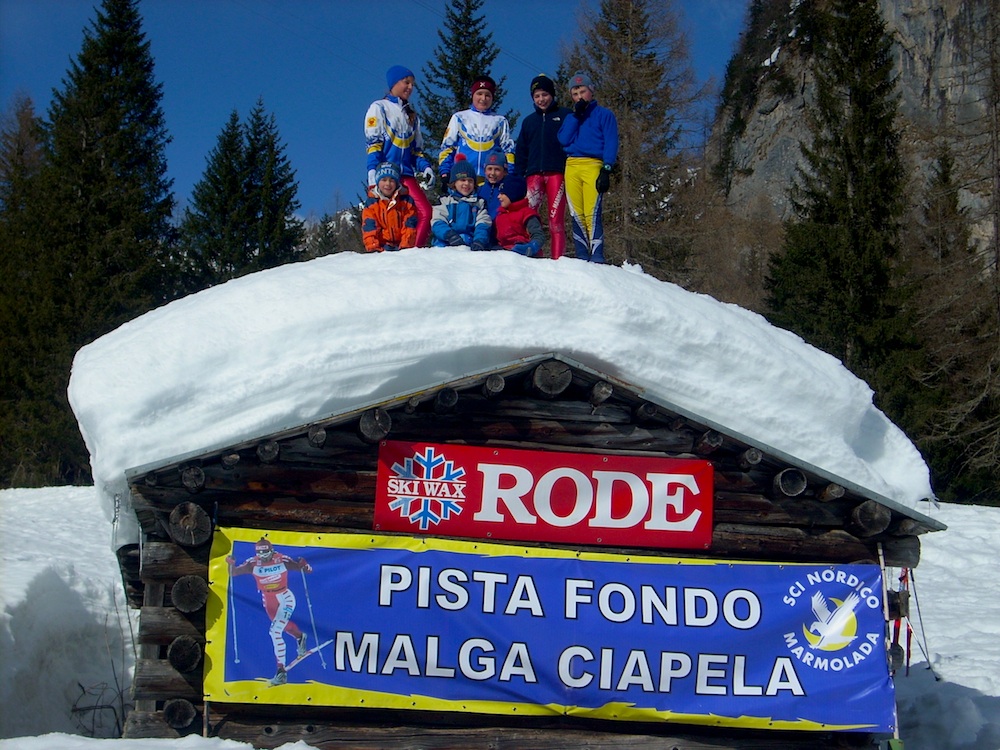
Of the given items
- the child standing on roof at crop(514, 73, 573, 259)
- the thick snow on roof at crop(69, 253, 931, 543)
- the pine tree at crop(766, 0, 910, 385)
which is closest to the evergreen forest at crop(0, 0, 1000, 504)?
the pine tree at crop(766, 0, 910, 385)

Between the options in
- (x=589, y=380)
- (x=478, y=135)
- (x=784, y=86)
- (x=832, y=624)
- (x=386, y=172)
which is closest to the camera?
(x=589, y=380)

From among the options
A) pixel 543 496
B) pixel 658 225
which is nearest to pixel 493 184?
pixel 543 496

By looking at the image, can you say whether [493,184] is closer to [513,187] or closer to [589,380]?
[513,187]

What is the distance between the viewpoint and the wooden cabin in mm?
5707

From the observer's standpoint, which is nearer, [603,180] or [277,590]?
[277,590]

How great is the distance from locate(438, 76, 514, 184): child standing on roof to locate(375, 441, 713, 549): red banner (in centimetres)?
395

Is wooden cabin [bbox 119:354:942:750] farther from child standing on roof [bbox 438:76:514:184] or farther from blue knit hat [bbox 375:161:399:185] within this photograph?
child standing on roof [bbox 438:76:514:184]

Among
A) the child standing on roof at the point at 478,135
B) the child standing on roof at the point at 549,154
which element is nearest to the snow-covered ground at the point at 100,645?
the child standing on roof at the point at 549,154

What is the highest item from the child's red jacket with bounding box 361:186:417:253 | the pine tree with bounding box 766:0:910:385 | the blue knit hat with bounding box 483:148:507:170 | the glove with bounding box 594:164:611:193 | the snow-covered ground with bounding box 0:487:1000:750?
the pine tree with bounding box 766:0:910:385

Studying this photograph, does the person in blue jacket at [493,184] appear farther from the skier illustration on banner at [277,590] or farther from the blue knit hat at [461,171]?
the skier illustration on banner at [277,590]

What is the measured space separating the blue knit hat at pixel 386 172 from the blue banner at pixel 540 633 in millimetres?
4141

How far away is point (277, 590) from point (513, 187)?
4.98 m

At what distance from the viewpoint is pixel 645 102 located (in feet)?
83.4

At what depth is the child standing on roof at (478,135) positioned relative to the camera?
29.8 feet
